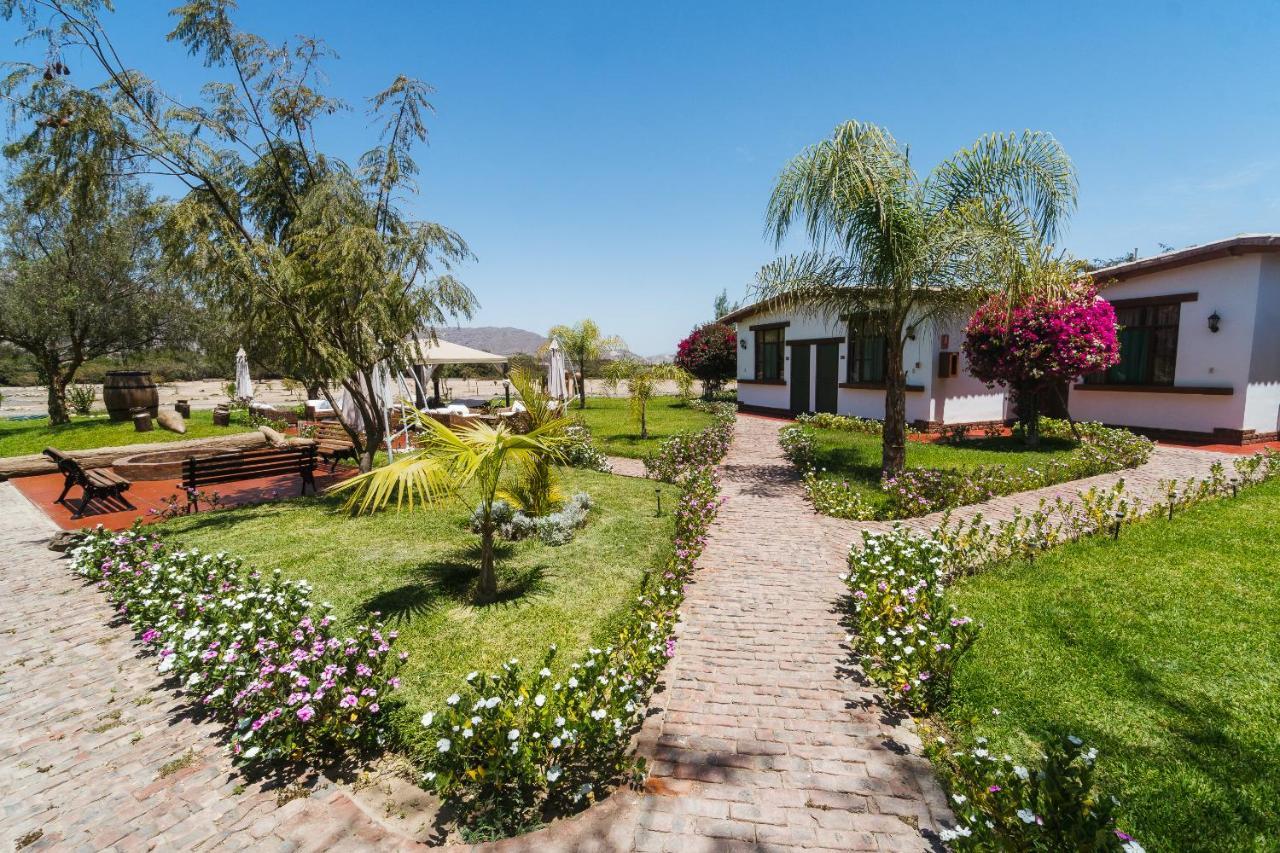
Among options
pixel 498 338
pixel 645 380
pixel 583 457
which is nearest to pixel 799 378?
pixel 645 380

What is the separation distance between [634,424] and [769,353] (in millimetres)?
6097

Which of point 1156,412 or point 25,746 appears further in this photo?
point 1156,412

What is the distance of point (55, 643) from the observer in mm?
4953

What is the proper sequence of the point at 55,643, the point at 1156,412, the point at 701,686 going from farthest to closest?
the point at 1156,412
the point at 55,643
the point at 701,686

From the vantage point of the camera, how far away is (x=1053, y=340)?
1089cm

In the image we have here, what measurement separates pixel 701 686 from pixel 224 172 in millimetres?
9999

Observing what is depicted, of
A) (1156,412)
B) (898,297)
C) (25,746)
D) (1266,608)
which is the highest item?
(898,297)

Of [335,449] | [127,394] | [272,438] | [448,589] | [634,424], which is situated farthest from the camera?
[634,424]

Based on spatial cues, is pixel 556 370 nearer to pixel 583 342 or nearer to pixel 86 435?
pixel 583 342

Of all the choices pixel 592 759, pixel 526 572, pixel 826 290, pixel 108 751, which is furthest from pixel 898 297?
pixel 108 751

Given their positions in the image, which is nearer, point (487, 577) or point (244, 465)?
point (487, 577)

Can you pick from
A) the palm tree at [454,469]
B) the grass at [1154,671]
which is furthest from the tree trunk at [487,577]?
the grass at [1154,671]

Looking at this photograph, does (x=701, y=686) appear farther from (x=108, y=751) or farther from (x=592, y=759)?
(x=108, y=751)

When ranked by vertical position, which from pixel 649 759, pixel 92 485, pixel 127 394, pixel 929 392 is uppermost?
pixel 127 394
